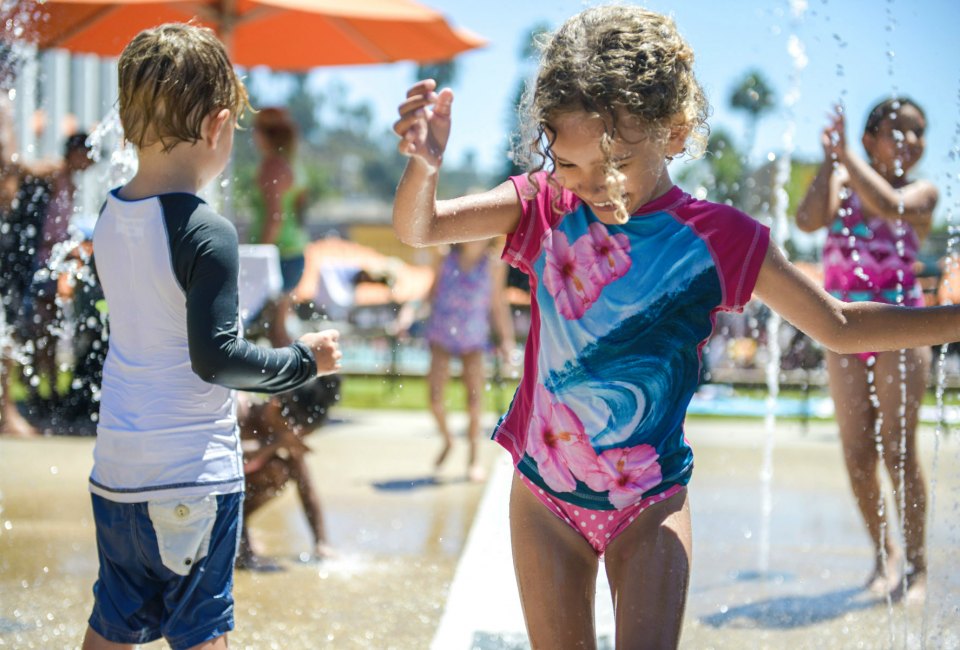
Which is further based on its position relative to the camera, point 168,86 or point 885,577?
point 885,577

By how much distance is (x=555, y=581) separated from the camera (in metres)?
1.91

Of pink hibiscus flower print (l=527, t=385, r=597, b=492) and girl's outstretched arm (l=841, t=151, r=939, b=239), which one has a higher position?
girl's outstretched arm (l=841, t=151, r=939, b=239)

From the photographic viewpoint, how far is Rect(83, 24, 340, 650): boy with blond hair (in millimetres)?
1979

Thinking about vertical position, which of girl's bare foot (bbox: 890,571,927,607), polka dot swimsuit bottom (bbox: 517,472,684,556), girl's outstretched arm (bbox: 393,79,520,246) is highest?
girl's outstretched arm (bbox: 393,79,520,246)

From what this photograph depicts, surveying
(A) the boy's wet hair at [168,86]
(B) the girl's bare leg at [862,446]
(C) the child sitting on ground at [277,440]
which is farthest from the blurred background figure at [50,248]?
(B) the girl's bare leg at [862,446]

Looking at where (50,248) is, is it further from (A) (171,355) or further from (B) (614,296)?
(B) (614,296)

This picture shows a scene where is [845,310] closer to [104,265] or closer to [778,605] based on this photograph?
[104,265]

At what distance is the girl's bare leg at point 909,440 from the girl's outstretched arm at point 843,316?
5.67 ft

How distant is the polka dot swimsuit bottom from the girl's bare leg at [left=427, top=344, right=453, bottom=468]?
4311mm

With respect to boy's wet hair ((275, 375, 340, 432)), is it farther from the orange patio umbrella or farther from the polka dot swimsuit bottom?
the orange patio umbrella

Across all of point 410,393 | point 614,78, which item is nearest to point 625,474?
point 614,78

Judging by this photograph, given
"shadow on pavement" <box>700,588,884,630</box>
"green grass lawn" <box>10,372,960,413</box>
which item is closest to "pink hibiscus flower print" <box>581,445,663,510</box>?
"shadow on pavement" <box>700,588,884,630</box>

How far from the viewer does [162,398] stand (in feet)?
6.65

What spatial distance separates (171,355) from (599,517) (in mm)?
820
